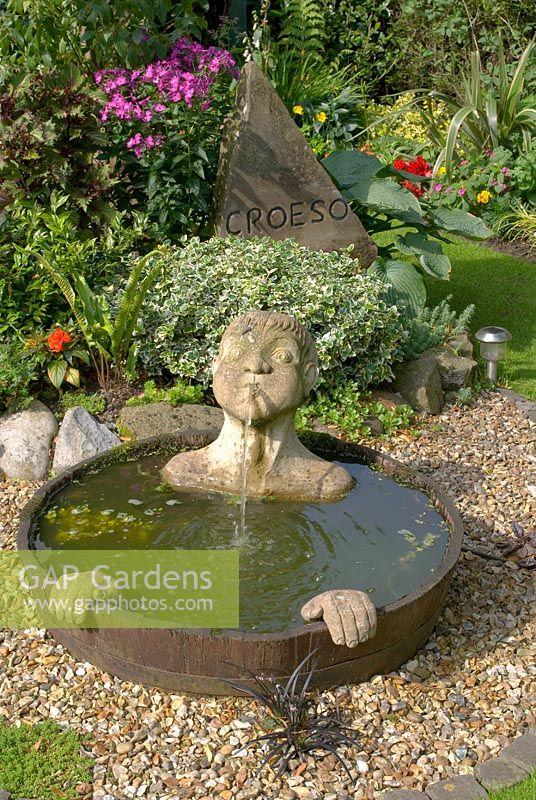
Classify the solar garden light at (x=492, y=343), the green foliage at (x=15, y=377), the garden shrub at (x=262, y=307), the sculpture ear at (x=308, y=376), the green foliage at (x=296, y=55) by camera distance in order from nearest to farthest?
the sculpture ear at (x=308, y=376)
the green foliage at (x=15, y=377)
the garden shrub at (x=262, y=307)
the solar garden light at (x=492, y=343)
the green foliage at (x=296, y=55)

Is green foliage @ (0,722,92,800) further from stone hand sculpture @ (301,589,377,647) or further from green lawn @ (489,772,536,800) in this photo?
green lawn @ (489,772,536,800)

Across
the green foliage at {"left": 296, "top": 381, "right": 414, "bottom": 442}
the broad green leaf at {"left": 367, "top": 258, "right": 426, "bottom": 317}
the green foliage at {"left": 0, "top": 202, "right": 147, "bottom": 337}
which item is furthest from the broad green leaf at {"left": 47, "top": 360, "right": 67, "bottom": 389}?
the broad green leaf at {"left": 367, "top": 258, "right": 426, "bottom": 317}

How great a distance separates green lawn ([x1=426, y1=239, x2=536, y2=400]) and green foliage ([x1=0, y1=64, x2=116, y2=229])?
9.52 feet

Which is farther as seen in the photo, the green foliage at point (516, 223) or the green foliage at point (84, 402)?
the green foliage at point (516, 223)

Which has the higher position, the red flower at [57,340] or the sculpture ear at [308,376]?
the sculpture ear at [308,376]

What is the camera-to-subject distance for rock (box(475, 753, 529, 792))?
9.91 ft

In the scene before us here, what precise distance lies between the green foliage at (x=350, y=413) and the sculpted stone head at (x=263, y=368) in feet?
4.53

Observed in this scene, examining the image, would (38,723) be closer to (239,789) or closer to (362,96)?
(239,789)

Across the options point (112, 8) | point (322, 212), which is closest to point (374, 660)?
point (322, 212)

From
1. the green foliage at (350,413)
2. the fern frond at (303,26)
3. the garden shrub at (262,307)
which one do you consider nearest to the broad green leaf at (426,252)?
the garden shrub at (262,307)

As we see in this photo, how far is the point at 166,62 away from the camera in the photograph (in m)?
6.37

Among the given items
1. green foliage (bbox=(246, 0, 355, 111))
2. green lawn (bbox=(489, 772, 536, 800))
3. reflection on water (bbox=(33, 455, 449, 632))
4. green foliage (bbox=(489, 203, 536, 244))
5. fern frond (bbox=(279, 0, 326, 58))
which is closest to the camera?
green lawn (bbox=(489, 772, 536, 800))

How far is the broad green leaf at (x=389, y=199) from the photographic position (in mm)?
6789

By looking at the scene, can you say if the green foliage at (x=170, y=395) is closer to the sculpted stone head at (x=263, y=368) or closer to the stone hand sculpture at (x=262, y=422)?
the stone hand sculpture at (x=262, y=422)
